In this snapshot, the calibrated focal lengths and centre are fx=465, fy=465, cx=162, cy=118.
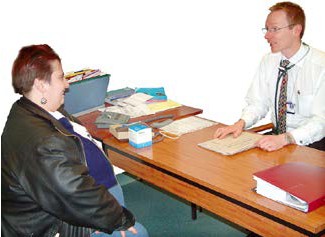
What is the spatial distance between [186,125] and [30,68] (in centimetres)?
108

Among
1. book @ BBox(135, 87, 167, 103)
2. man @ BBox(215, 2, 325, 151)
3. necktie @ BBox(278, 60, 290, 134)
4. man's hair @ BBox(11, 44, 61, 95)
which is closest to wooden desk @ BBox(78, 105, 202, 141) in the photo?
book @ BBox(135, 87, 167, 103)

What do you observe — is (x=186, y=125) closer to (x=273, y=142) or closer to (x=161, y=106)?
(x=161, y=106)

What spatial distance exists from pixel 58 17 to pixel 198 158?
5.34ft

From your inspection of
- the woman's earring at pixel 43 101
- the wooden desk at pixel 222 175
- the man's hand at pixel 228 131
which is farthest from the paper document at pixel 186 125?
the woman's earring at pixel 43 101

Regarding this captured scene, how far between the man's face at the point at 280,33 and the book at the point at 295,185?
102cm

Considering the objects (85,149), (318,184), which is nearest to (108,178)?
(85,149)

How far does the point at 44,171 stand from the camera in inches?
65.0

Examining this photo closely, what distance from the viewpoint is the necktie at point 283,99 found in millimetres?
2789

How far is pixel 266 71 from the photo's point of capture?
9.63ft

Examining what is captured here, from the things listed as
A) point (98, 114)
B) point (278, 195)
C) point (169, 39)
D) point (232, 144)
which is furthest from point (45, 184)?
point (169, 39)

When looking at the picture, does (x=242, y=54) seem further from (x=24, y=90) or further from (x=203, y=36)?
(x=24, y=90)

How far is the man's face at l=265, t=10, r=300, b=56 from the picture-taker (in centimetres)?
268

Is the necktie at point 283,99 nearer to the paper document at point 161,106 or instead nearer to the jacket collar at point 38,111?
the paper document at point 161,106

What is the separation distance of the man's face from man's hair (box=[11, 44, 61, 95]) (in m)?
1.39
